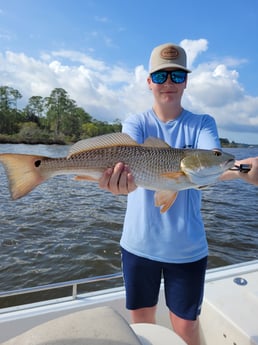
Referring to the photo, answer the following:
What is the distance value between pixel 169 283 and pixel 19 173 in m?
1.50

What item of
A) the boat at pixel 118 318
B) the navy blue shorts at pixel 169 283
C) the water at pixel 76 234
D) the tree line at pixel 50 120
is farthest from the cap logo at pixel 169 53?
the tree line at pixel 50 120

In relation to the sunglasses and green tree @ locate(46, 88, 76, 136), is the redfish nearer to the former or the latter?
the sunglasses

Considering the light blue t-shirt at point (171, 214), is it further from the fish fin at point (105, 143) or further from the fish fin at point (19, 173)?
the fish fin at point (19, 173)

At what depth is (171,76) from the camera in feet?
8.57

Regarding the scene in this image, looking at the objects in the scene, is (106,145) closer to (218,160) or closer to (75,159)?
(75,159)

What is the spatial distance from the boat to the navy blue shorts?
32 cm

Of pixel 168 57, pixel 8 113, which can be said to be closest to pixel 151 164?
pixel 168 57

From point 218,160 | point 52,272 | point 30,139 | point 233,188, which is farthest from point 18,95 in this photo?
point 218,160

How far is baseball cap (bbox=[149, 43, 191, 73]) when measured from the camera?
261 centimetres

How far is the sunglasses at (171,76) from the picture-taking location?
2.61 meters

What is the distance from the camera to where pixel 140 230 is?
260 centimetres

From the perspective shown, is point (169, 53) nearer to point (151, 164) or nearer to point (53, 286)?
point (151, 164)

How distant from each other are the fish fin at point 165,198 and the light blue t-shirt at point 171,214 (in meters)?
0.20

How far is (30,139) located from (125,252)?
→ 67.5 metres
